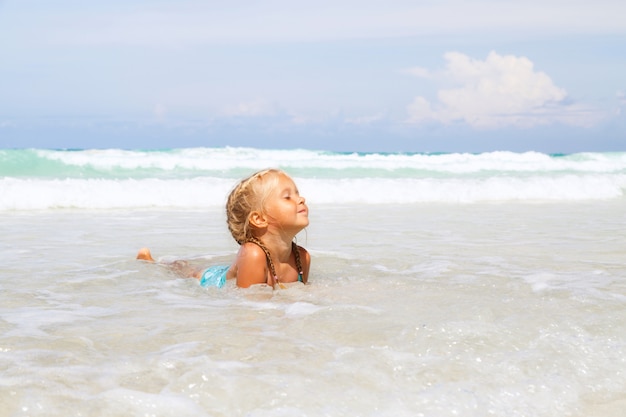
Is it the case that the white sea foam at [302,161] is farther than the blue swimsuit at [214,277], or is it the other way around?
the white sea foam at [302,161]

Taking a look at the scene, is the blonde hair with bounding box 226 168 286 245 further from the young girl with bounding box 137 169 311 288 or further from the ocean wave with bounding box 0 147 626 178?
the ocean wave with bounding box 0 147 626 178

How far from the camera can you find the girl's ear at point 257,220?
4.58 meters

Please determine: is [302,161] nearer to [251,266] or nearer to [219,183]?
[219,183]

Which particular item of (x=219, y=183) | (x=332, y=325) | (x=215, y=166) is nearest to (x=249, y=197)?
(x=332, y=325)

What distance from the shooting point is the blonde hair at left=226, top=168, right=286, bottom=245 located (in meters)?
4.63

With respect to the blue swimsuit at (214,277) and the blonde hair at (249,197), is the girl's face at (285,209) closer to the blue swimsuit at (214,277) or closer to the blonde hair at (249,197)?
the blonde hair at (249,197)

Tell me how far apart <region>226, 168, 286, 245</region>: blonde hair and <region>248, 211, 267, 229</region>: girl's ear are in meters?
0.03

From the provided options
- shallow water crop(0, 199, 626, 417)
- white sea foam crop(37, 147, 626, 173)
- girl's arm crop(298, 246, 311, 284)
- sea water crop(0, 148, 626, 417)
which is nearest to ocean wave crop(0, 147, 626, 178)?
white sea foam crop(37, 147, 626, 173)

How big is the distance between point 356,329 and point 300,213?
1.51 metres

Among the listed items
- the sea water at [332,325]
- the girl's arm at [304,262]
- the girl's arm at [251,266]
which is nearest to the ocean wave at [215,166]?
the sea water at [332,325]

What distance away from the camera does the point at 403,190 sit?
44.9 ft

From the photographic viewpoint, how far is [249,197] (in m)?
4.66

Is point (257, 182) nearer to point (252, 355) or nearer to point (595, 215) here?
point (252, 355)

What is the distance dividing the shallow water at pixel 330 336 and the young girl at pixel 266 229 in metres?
0.21
